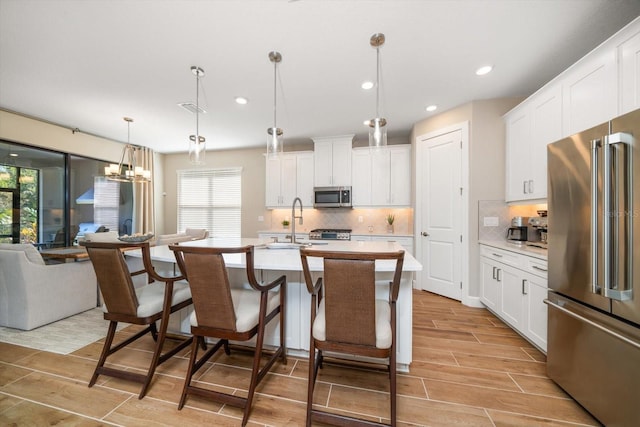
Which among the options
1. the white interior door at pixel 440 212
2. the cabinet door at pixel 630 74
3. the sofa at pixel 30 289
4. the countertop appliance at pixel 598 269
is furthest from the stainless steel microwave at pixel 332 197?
the sofa at pixel 30 289

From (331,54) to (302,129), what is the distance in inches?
83.7

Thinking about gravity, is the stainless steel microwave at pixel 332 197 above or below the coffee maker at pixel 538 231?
above

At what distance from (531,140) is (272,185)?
13.2ft

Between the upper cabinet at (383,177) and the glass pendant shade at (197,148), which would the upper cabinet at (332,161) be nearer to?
the upper cabinet at (383,177)

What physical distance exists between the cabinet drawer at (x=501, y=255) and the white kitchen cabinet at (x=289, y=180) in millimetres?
2889

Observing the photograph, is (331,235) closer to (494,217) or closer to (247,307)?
(494,217)

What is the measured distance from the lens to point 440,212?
3643mm

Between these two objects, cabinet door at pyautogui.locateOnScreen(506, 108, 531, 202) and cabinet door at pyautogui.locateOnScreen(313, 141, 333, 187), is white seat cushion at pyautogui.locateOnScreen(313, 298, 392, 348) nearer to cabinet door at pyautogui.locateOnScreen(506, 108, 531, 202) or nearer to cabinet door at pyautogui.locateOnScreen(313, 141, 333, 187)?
cabinet door at pyautogui.locateOnScreen(506, 108, 531, 202)

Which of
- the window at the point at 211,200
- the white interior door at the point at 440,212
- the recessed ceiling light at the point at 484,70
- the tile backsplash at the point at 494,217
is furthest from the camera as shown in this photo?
the window at the point at 211,200

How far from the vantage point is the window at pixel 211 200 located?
5.71 m

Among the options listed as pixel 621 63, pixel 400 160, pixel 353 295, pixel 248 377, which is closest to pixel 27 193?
pixel 248 377

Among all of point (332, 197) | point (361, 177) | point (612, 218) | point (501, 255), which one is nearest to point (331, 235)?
point (332, 197)

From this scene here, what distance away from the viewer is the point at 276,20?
6.21 feet

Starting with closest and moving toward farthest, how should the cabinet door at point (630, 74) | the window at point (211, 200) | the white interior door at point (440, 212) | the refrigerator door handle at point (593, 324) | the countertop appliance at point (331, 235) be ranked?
the refrigerator door handle at point (593, 324)
the cabinet door at point (630, 74)
the white interior door at point (440, 212)
the countertop appliance at point (331, 235)
the window at point (211, 200)
